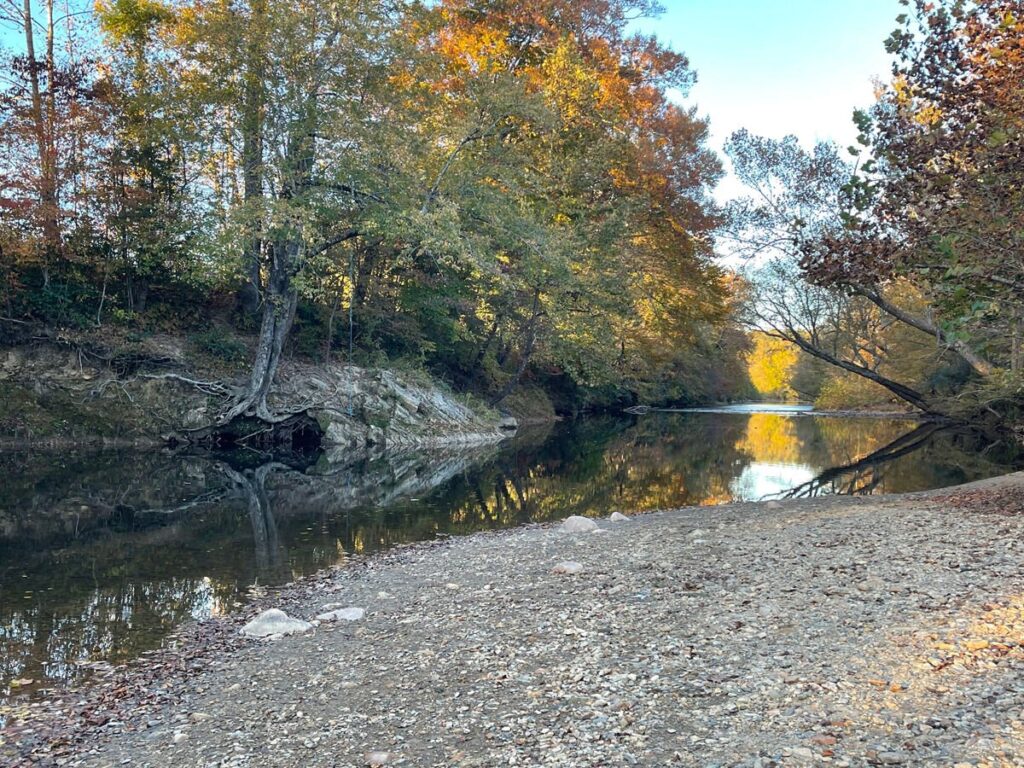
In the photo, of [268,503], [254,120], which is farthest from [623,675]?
[254,120]

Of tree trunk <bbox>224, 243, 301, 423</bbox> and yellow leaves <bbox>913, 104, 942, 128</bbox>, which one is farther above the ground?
yellow leaves <bbox>913, 104, 942, 128</bbox>

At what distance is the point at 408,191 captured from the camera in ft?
67.9

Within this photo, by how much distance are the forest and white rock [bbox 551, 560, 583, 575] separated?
6.19 m

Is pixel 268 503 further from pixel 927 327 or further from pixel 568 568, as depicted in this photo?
pixel 927 327

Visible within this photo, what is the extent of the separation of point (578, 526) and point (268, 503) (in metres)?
7.29

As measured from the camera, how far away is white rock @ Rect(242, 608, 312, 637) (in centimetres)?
693

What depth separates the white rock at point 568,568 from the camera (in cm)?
834

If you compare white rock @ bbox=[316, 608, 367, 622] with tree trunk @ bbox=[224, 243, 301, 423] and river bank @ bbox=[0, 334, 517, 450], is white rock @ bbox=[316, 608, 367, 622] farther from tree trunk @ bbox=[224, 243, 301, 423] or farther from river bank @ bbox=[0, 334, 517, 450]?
river bank @ bbox=[0, 334, 517, 450]

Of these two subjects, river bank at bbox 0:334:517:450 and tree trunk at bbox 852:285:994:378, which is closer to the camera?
tree trunk at bbox 852:285:994:378

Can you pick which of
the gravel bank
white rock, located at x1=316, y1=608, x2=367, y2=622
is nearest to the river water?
the gravel bank

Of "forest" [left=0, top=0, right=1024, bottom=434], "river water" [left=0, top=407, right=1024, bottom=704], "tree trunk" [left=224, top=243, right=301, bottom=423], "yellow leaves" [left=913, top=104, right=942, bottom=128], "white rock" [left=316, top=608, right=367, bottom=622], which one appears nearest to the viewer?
"white rock" [left=316, top=608, right=367, bottom=622]

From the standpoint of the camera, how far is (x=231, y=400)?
2420 cm

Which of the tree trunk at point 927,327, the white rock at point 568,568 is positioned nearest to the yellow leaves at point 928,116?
the tree trunk at point 927,327

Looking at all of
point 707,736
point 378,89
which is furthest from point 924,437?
point 707,736
